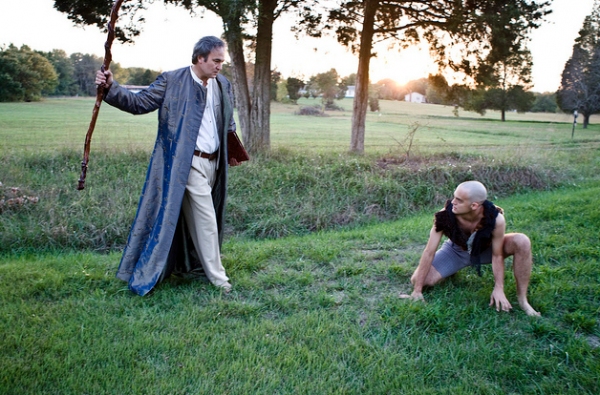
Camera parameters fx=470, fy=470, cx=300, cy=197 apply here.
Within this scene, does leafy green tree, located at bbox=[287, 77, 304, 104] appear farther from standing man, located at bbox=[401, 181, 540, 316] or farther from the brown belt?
standing man, located at bbox=[401, 181, 540, 316]

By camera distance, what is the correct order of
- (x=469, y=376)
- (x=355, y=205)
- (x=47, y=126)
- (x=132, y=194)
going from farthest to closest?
(x=47, y=126) < (x=355, y=205) < (x=132, y=194) < (x=469, y=376)

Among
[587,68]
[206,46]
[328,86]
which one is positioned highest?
[587,68]

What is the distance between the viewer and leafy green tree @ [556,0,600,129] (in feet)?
125

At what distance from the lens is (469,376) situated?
3.21 metres

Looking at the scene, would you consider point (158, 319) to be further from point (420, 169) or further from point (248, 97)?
point (248, 97)

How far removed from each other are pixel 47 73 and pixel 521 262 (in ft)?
61.1

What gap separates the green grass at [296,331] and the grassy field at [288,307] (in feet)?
0.05

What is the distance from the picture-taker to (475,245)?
169 inches

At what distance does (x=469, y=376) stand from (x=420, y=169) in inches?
280

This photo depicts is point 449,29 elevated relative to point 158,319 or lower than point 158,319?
elevated

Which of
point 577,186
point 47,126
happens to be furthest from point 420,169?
point 47,126

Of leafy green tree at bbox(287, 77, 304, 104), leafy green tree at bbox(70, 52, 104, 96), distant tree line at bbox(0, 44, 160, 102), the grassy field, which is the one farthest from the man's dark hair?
leafy green tree at bbox(287, 77, 304, 104)

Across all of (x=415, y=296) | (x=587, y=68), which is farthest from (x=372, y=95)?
(x=415, y=296)

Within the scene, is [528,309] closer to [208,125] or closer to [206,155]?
[206,155]
